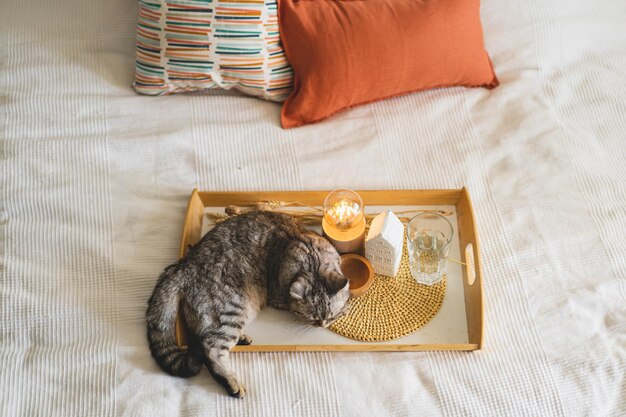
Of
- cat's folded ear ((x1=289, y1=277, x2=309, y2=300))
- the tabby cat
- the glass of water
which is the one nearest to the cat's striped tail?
the tabby cat

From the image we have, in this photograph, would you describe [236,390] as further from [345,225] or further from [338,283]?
[345,225]

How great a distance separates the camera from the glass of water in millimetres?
1312

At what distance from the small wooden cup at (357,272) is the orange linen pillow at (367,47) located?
445mm

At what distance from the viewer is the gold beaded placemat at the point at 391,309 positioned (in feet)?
4.17

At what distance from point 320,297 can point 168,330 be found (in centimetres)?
33

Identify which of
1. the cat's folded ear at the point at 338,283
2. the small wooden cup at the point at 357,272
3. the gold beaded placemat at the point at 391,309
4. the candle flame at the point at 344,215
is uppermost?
the candle flame at the point at 344,215

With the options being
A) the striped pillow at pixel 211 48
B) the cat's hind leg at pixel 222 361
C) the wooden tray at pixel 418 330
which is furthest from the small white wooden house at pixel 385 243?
the striped pillow at pixel 211 48

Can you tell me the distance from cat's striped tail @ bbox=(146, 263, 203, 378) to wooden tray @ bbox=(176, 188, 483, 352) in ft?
0.08

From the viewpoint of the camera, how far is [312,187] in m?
1.49

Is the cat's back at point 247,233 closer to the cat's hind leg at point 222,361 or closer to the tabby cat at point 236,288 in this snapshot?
the tabby cat at point 236,288

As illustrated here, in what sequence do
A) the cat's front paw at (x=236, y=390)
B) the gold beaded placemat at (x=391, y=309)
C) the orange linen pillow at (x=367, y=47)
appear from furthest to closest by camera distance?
the orange linen pillow at (x=367, y=47)
the gold beaded placemat at (x=391, y=309)
the cat's front paw at (x=236, y=390)

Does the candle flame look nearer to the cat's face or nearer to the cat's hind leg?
the cat's face

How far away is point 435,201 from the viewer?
145 centimetres

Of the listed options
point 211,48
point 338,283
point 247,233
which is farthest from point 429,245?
point 211,48
